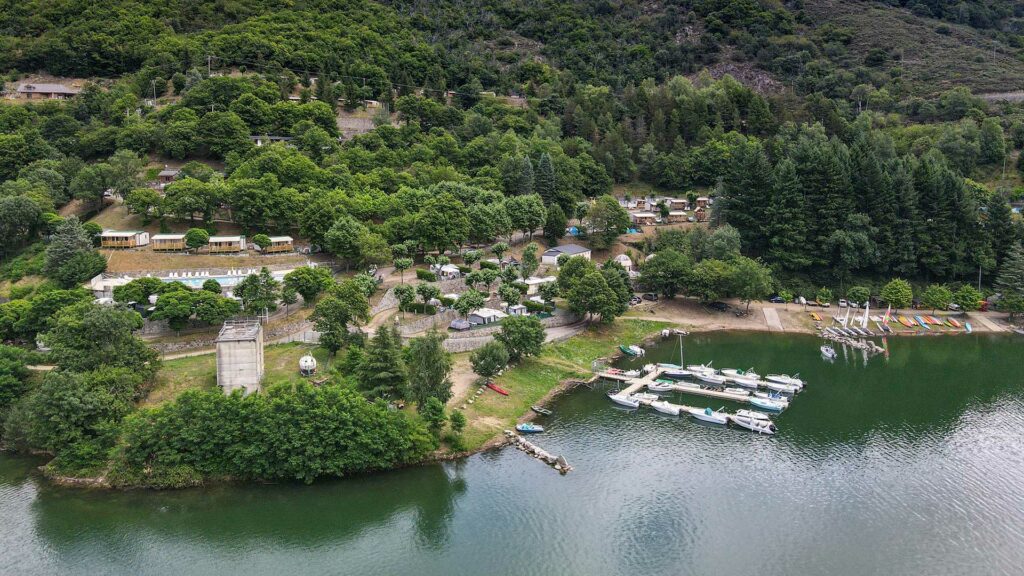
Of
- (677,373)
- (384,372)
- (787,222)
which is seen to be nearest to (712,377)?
(677,373)

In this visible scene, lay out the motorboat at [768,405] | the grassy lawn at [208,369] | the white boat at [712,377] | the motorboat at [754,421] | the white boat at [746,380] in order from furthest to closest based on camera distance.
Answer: the white boat at [712,377]
the white boat at [746,380]
the motorboat at [768,405]
the motorboat at [754,421]
the grassy lawn at [208,369]

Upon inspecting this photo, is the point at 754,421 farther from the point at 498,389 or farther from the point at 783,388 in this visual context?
the point at 498,389

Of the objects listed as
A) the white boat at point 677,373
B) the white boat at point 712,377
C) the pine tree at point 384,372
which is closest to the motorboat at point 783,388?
the white boat at point 712,377

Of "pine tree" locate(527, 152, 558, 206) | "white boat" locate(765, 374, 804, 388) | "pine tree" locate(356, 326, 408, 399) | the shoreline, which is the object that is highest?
Answer: "pine tree" locate(527, 152, 558, 206)

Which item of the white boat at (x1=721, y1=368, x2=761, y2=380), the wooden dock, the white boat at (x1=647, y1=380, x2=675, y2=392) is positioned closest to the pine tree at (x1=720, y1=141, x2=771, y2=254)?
the white boat at (x1=721, y1=368, x2=761, y2=380)

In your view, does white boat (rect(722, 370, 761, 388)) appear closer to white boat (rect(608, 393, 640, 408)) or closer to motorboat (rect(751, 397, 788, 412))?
motorboat (rect(751, 397, 788, 412))

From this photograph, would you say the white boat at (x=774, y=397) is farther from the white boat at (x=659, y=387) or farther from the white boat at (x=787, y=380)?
the white boat at (x=659, y=387)

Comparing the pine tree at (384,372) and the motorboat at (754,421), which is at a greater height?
the pine tree at (384,372)
